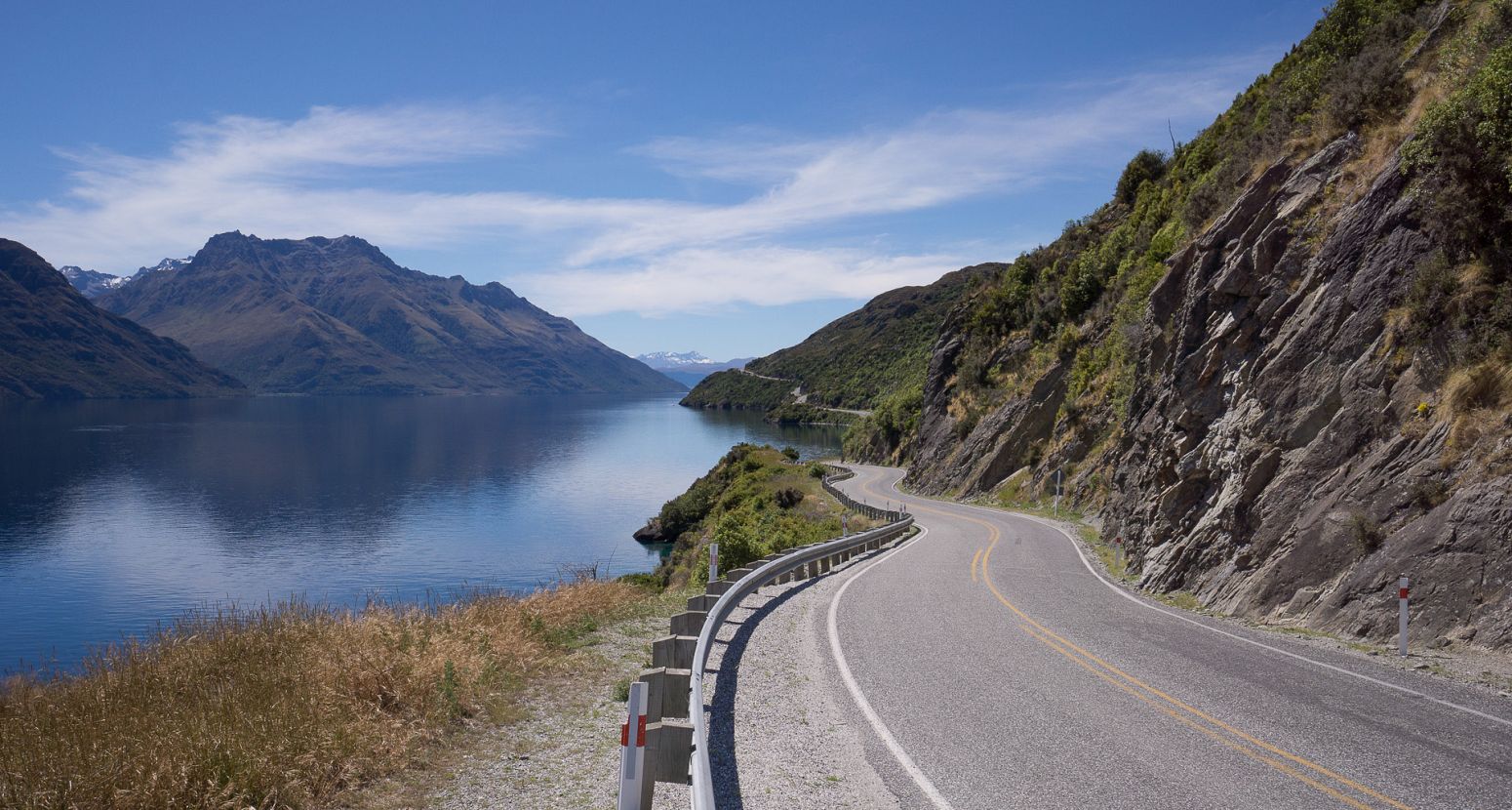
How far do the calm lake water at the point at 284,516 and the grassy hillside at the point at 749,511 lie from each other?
3726mm

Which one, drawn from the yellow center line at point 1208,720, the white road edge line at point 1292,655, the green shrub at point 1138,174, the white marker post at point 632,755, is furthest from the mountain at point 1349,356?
the green shrub at point 1138,174

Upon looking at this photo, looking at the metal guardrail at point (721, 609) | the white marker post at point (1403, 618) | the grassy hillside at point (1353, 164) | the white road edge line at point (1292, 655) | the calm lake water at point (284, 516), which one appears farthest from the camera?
the calm lake water at point (284, 516)

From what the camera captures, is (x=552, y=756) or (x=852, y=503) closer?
(x=552, y=756)

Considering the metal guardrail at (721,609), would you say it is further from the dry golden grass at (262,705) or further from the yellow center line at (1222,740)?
the yellow center line at (1222,740)

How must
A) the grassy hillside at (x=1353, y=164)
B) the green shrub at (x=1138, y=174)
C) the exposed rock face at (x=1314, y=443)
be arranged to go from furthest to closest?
the green shrub at (x=1138, y=174), the grassy hillside at (x=1353, y=164), the exposed rock face at (x=1314, y=443)

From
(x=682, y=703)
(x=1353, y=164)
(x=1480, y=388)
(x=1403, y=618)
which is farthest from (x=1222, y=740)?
(x=1353, y=164)

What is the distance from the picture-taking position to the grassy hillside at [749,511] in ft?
116

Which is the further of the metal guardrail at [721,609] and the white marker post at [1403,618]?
the white marker post at [1403,618]

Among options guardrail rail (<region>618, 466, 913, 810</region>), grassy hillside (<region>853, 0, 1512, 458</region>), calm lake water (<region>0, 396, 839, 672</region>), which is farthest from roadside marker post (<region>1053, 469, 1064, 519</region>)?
guardrail rail (<region>618, 466, 913, 810</region>)

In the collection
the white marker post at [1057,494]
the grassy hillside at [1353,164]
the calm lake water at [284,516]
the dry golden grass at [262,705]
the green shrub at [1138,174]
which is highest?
the green shrub at [1138,174]

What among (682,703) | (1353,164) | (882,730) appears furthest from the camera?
(1353,164)

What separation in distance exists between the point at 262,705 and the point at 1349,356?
15.4m

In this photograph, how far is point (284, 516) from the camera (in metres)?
60.1

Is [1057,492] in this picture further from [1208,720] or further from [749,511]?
[1208,720]
